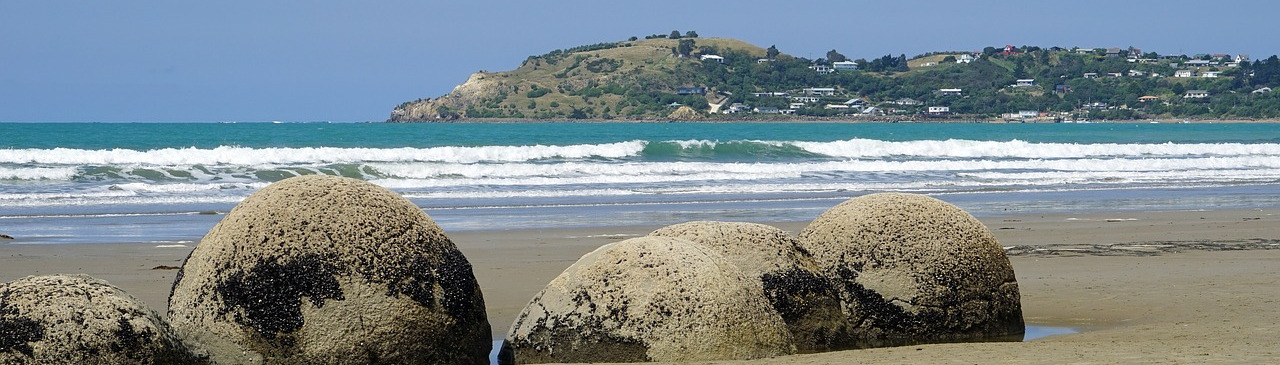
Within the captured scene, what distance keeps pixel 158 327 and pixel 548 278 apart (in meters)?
6.05

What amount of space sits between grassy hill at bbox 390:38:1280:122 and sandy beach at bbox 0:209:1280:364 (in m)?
135

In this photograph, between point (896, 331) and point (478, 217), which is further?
point (478, 217)

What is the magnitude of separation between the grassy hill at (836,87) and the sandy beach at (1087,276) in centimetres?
13517

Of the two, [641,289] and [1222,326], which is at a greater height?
[641,289]

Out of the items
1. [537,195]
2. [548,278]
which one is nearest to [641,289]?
[548,278]

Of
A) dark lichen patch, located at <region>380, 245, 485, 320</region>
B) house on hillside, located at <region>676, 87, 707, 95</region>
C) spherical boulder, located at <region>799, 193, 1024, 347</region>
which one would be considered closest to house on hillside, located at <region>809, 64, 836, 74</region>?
house on hillside, located at <region>676, 87, 707, 95</region>

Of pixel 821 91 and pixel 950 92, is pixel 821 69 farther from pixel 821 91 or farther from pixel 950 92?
pixel 950 92

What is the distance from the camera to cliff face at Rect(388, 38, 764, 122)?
15650 centimetres

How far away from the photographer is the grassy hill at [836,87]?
509 ft

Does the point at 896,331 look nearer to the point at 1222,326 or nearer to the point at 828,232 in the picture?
the point at 828,232

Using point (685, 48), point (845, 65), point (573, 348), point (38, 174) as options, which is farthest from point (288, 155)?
point (845, 65)

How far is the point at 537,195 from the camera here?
25.1 m

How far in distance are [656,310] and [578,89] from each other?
158 meters

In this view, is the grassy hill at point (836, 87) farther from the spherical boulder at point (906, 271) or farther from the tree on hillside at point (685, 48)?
the spherical boulder at point (906, 271)
